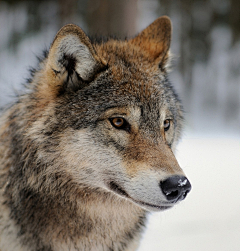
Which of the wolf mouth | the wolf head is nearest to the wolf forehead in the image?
the wolf head

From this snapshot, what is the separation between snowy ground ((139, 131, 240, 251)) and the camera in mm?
3863

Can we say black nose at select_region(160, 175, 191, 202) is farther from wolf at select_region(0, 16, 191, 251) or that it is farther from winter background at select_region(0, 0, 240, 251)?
winter background at select_region(0, 0, 240, 251)

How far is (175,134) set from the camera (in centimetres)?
279

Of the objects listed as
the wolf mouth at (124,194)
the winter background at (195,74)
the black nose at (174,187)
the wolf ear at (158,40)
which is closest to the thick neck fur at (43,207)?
the wolf mouth at (124,194)

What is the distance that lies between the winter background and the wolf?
5.96 feet

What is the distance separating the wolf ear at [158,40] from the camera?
9.37 ft

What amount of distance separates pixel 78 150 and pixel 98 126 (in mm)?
220

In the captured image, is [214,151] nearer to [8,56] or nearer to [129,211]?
[129,211]

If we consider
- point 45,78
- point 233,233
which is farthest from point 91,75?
point 233,233

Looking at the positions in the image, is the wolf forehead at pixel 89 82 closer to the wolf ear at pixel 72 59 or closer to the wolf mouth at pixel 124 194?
the wolf ear at pixel 72 59

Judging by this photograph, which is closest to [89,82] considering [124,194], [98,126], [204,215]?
[98,126]

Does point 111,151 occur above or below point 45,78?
below

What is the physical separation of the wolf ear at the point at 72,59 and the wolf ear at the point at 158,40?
66 centimetres

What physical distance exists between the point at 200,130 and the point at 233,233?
25.0 feet
